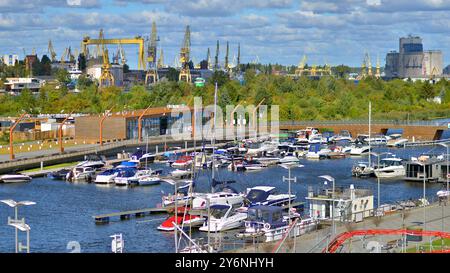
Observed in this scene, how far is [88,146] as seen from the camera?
92.6 feet

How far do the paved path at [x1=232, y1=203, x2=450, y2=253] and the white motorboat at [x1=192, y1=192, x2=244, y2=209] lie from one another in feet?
13.1

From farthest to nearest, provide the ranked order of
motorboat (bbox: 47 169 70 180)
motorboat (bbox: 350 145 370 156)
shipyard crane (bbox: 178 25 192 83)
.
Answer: shipyard crane (bbox: 178 25 192 83)
motorboat (bbox: 350 145 370 156)
motorboat (bbox: 47 169 70 180)

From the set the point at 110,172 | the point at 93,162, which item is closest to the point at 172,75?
the point at 93,162

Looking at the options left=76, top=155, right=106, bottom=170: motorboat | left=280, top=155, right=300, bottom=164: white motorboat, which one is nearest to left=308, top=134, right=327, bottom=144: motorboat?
left=280, top=155, right=300, bottom=164: white motorboat

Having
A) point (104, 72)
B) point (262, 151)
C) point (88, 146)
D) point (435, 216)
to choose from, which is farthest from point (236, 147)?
point (104, 72)

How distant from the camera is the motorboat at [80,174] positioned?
2170cm

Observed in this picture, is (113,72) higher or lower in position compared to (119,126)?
higher

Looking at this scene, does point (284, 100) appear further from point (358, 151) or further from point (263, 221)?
point (263, 221)

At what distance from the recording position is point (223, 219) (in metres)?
13.6

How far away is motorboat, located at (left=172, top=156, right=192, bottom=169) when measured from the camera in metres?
23.3

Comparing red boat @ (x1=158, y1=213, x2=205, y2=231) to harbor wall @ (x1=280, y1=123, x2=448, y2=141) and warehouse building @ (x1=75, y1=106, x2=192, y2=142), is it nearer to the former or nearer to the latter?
warehouse building @ (x1=75, y1=106, x2=192, y2=142)

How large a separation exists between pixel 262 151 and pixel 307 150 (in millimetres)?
2070

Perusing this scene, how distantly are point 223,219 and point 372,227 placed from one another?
341 centimetres

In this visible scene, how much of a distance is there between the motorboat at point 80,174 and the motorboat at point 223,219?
8.34 metres
